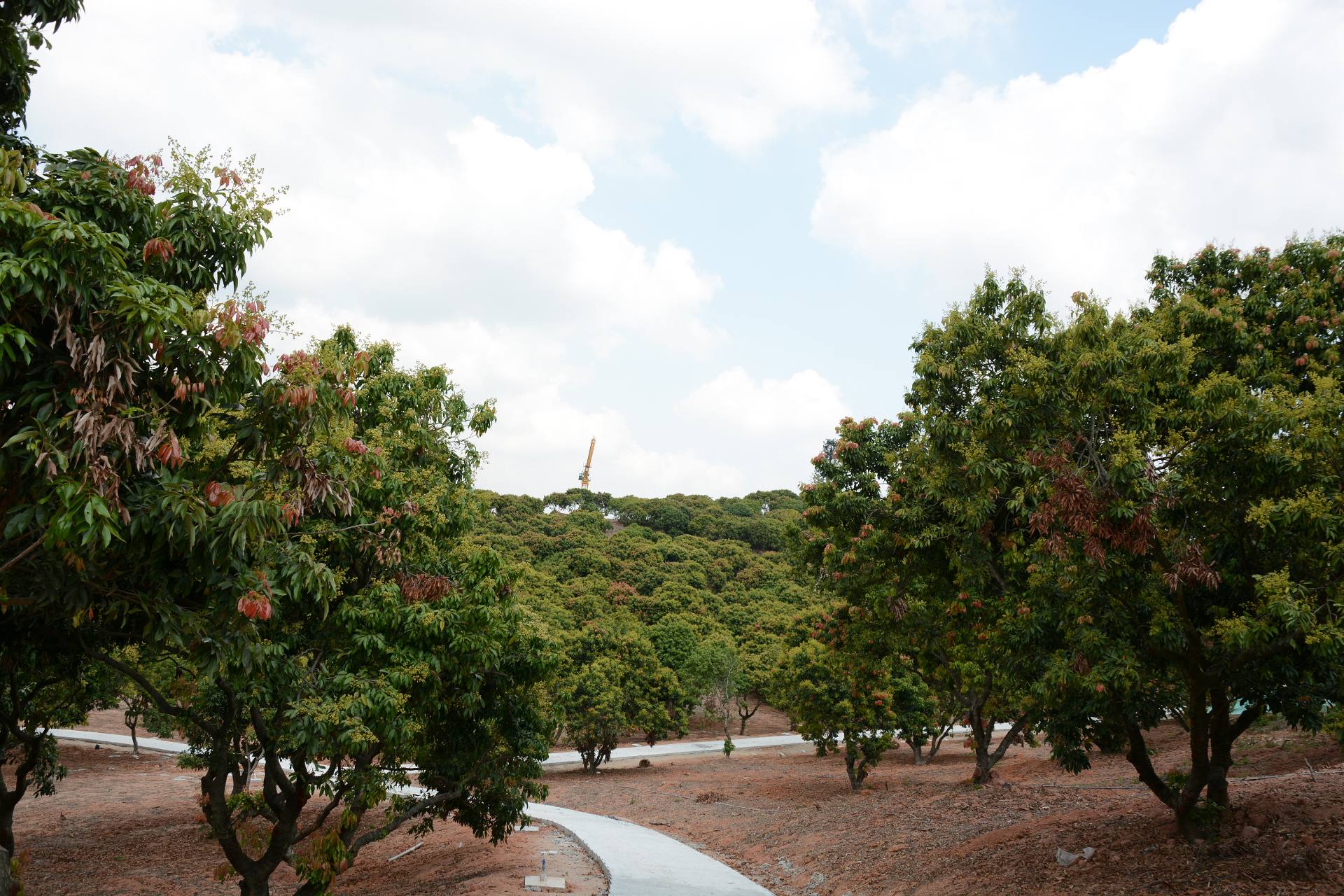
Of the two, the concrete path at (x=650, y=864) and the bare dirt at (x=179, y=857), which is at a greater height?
the concrete path at (x=650, y=864)

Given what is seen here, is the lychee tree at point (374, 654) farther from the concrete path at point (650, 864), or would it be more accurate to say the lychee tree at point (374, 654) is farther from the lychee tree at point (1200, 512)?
the lychee tree at point (1200, 512)

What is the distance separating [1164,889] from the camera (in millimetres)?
9086

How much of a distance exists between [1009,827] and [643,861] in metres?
6.39

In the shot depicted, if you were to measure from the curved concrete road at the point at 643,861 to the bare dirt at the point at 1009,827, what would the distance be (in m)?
0.76

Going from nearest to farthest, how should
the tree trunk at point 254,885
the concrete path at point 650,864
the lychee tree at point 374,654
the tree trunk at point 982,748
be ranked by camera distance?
the lychee tree at point 374,654 < the tree trunk at point 254,885 < the concrete path at point 650,864 < the tree trunk at point 982,748

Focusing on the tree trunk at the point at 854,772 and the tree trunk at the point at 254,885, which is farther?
the tree trunk at the point at 854,772

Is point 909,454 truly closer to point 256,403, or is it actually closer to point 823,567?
point 823,567

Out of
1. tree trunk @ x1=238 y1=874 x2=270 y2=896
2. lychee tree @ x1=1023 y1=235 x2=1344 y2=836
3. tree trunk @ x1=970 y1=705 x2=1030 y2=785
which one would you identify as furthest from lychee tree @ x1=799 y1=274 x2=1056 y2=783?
tree trunk @ x1=238 y1=874 x2=270 y2=896

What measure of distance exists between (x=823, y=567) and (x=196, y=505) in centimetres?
1246

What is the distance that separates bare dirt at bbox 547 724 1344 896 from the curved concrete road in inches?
29.8

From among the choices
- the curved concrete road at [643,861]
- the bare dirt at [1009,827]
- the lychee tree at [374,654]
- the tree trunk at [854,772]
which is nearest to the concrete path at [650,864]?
the curved concrete road at [643,861]

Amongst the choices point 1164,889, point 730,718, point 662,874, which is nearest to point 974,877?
point 1164,889

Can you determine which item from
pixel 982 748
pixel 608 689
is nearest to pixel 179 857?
pixel 608 689

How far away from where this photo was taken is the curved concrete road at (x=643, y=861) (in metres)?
12.7
